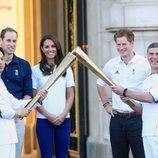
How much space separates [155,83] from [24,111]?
3.77 feet

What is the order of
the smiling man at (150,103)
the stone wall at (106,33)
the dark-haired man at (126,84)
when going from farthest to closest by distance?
the stone wall at (106,33) < the dark-haired man at (126,84) < the smiling man at (150,103)

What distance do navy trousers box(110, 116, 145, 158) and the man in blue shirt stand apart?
894mm

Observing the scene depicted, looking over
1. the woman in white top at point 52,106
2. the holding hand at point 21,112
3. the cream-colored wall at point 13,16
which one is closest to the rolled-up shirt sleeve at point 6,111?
the holding hand at point 21,112

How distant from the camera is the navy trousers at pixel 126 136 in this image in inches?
222

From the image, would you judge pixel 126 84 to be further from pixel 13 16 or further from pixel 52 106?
pixel 13 16

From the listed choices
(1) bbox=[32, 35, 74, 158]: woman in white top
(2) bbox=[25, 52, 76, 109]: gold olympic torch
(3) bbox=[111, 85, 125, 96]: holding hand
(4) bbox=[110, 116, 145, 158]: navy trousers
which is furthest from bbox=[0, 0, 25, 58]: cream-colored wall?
(3) bbox=[111, 85, 125, 96]: holding hand

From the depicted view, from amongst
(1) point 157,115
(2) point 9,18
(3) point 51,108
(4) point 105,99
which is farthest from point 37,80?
(2) point 9,18

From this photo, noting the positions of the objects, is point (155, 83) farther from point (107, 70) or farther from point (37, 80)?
point (37, 80)

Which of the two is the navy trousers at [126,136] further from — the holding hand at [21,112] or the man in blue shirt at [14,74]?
the holding hand at [21,112]

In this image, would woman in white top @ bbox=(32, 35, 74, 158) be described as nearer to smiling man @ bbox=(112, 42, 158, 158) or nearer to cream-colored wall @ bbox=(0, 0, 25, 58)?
smiling man @ bbox=(112, 42, 158, 158)

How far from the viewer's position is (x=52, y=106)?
230 inches

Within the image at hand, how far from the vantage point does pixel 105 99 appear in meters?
6.03

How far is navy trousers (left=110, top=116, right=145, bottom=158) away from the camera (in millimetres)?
5641

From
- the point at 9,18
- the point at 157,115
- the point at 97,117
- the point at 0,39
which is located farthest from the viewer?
the point at 9,18
